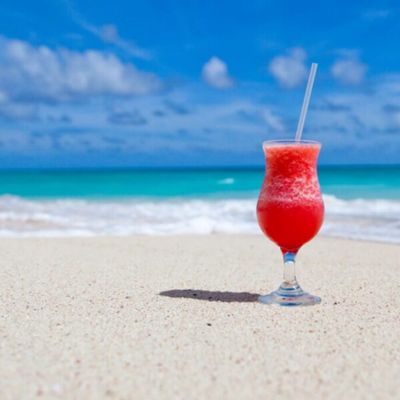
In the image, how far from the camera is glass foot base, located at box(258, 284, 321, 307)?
3.74m

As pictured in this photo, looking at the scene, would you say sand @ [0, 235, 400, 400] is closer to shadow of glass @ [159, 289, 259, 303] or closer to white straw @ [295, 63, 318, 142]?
shadow of glass @ [159, 289, 259, 303]

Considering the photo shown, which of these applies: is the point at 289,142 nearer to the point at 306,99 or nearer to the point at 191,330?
the point at 306,99

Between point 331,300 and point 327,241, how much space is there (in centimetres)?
383

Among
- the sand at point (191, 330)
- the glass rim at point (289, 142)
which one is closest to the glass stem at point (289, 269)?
the sand at point (191, 330)

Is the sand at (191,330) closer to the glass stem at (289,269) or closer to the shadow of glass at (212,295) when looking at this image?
the shadow of glass at (212,295)

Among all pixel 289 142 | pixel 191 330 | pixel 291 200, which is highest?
pixel 289 142

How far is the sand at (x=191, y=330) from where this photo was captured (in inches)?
93.7

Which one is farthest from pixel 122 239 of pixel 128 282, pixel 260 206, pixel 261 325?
pixel 261 325

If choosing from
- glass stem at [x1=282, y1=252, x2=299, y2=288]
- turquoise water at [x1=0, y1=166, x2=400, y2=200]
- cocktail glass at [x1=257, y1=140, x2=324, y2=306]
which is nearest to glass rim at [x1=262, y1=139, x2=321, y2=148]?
cocktail glass at [x1=257, y1=140, x2=324, y2=306]

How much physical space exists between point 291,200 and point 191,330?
1.01 metres

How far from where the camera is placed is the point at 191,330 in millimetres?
3164

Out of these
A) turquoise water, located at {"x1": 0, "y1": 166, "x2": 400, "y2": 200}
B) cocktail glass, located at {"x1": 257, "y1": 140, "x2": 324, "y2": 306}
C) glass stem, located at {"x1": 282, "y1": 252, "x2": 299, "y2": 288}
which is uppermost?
turquoise water, located at {"x1": 0, "y1": 166, "x2": 400, "y2": 200}

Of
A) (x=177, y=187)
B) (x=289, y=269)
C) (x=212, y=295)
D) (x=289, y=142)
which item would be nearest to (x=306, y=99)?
(x=289, y=142)

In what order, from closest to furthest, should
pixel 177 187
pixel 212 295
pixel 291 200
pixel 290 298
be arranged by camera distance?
pixel 291 200
pixel 290 298
pixel 212 295
pixel 177 187
